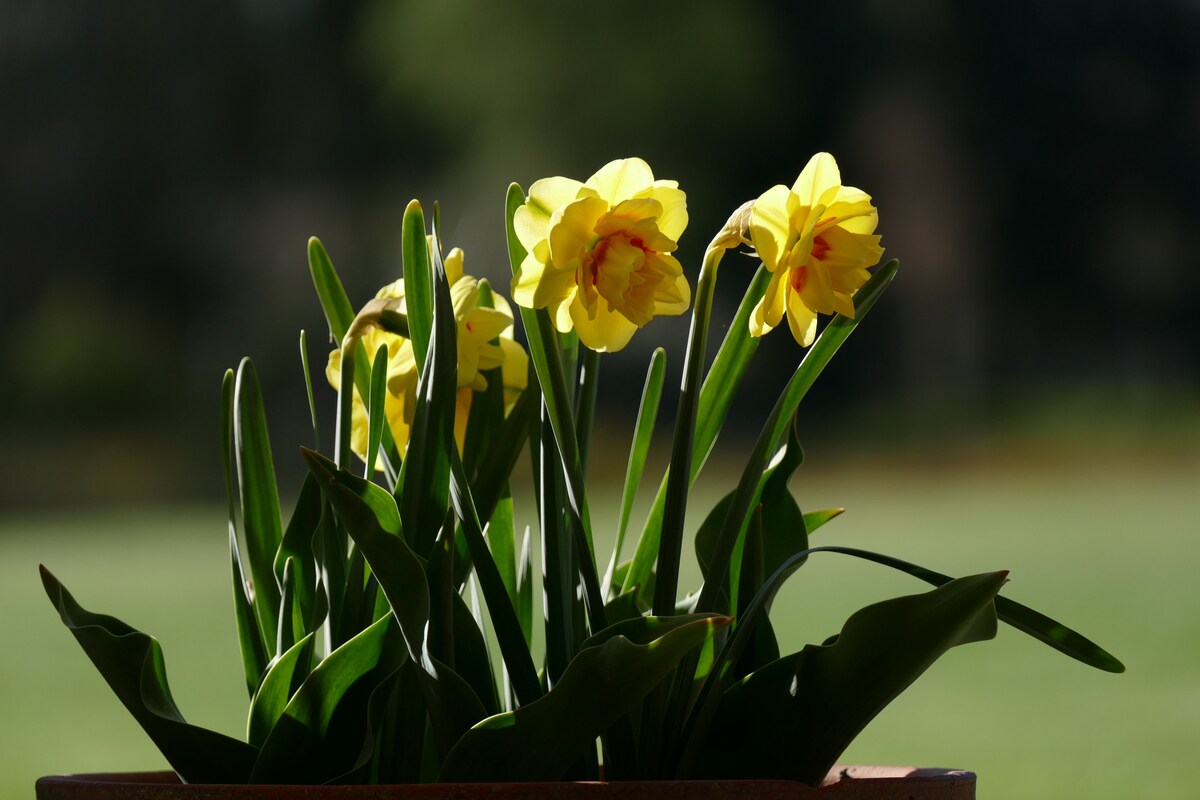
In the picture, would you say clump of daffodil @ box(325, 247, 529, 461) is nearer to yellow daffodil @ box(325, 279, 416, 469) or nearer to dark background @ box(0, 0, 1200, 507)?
yellow daffodil @ box(325, 279, 416, 469)

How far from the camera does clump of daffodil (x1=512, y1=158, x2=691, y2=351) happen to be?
535mm

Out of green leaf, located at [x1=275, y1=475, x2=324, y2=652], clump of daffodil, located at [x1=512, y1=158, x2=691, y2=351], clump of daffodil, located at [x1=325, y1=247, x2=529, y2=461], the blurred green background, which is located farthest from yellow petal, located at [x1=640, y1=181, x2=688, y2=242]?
the blurred green background

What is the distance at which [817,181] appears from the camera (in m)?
0.56

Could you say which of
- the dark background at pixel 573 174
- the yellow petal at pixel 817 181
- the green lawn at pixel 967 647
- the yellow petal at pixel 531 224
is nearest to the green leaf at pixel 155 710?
the yellow petal at pixel 531 224

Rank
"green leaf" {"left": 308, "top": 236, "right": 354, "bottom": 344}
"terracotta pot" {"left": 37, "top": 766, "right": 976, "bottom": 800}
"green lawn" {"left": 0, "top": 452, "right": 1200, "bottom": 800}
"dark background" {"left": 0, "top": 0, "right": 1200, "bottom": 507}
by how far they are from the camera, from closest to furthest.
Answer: "terracotta pot" {"left": 37, "top": 766, "right": 976, "bottom": 800}
"green leaf" {"left": 308, "top": 236, "right": 354, "bottom": 344}
"green lawn" {"left": 0, "top": 452, "right": 1200, "bottom": 800}
"dark background" {"left": 0, "top": 0, "right": 1200, "bottom": 507}

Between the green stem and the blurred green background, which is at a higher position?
the blurred green background

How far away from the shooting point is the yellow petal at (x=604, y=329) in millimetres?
565

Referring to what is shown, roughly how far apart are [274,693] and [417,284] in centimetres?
20

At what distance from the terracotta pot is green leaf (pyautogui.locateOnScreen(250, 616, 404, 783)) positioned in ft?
0.16

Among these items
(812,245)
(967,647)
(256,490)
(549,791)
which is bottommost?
(549,791)

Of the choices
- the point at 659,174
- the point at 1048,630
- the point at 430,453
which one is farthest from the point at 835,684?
the point at 659,174

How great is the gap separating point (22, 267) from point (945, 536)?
8.93m

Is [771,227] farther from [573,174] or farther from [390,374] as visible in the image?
[573,174]

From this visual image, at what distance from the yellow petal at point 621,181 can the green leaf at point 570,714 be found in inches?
7.6
